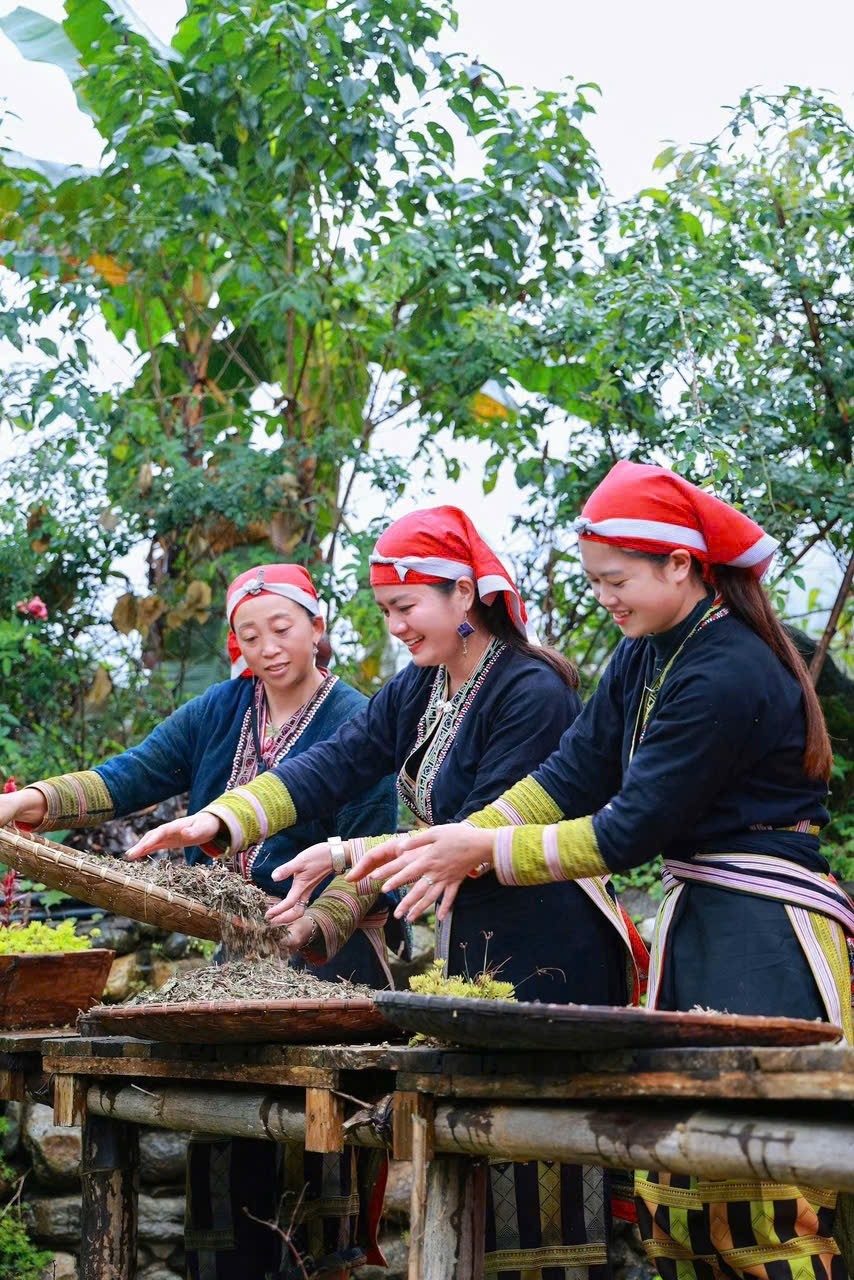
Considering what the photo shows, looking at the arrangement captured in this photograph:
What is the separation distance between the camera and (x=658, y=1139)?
2.04 meters

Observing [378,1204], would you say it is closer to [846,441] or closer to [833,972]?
[833,972]

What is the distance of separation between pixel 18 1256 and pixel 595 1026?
3808 mm

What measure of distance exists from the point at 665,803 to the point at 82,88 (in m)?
5.42

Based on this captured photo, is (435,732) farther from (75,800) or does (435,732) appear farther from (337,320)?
(337,320)

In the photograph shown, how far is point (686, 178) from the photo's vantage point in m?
6.38

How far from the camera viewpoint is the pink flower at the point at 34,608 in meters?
6.57

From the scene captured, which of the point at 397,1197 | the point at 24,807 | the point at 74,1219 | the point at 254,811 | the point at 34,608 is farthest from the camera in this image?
the point at 34,608

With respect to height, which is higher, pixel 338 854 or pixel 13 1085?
pixel 338 854

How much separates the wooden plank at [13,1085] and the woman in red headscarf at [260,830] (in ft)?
1.54

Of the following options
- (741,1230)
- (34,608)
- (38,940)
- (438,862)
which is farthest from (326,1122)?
(34,608)

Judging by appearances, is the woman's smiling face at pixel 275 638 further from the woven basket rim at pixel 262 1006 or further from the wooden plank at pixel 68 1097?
the woven basket rim at pixel 262 1006

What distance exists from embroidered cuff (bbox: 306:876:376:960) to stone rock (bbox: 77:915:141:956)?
2466 mm

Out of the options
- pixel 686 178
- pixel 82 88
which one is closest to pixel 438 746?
pixel 686 178

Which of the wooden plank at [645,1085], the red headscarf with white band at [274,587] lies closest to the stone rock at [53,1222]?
the red headscarf with white band at [274,587]
